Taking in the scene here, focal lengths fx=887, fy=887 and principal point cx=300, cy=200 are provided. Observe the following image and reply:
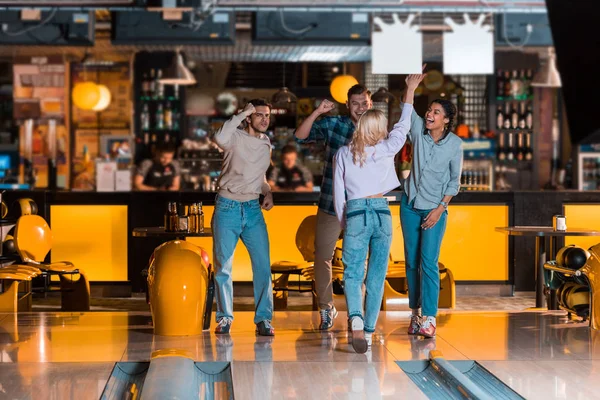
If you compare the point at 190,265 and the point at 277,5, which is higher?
the point at 277,5

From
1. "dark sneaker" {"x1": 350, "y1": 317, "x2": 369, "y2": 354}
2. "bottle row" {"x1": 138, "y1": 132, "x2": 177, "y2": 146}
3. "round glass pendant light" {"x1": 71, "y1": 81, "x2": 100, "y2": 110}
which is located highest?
"round glass pendant light" {"x1": 71, "y1": 81, "x2": 100, "y2": 110}

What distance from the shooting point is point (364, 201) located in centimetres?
471

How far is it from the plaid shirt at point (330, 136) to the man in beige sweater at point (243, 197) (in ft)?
0.93

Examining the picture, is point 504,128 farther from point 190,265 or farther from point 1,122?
point 190,265

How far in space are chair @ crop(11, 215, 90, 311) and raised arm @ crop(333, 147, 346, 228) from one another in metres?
3.08

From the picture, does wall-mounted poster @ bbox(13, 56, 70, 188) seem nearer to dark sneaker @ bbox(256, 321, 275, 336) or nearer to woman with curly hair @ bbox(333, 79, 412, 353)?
dark sneaker @ bbox(256, 321, 275, 336)

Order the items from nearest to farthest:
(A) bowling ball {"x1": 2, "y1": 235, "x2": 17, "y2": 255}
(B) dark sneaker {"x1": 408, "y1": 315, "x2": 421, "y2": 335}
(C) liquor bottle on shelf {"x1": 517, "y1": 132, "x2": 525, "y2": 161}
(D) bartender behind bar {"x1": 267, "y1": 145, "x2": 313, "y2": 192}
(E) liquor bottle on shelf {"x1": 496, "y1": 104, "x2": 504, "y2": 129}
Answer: (B) dark sneaker {"x1": 408, "y1": 315, "x2": 421, "y2": 335} < (A) bowling ball {"x1": 2, "y1": 235, "x2": 17, "y2": 255} < (D) bartender behind bar {"x1": 267, "y1": 145, "x2": 313, "y2": 192} < (E) liquor bottle on shelf {"x1": 496, "y1": 104, "x2": 504, "y2": 129} < (C) liquor bottle on shelf {"x1": 517, "y1": 132, "x2": 525, "y2": 161}

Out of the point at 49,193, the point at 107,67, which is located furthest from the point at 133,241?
the point at 107,67

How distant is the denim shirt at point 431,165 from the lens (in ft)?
16.4

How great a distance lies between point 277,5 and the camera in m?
9.88

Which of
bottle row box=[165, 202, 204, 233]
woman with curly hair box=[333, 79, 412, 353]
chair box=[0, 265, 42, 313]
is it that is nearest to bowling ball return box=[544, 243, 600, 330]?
woman with curly hair box=[333, 79, 412, 353]

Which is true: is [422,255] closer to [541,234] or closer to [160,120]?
[541,234]

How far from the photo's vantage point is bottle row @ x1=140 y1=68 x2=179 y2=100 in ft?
45.2

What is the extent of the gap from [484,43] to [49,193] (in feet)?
14.9
